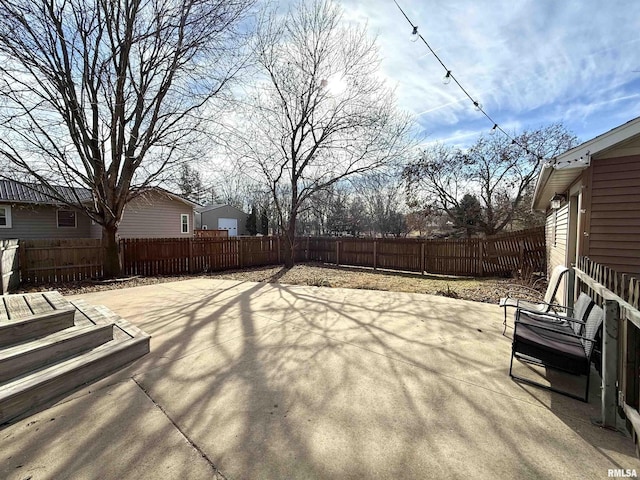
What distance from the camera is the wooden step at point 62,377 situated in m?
2.08

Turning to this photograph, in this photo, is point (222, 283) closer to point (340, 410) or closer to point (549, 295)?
point (340, 410)

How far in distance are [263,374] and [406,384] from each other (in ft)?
4.32

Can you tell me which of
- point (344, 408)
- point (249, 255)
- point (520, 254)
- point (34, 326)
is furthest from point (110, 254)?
point (520, 254)

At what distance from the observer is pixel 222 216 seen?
2881 centimetres

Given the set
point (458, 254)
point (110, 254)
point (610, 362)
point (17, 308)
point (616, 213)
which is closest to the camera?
point (610, 362)

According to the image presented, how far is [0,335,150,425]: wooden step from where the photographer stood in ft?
6.83

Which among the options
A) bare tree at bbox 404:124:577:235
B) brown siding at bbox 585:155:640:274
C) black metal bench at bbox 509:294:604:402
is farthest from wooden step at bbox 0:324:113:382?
bare tree at bbox 404:124:577:235

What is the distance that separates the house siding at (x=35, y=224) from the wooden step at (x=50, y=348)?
11745 millimetres

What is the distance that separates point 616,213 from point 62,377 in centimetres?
639

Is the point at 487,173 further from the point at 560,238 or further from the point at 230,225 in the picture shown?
the point at 230,225

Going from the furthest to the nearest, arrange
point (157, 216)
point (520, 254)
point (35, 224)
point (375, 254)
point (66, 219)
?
point (157, 216) < point (66, 219) < point (35, 224) < point (375, 254) < point (520, 254)

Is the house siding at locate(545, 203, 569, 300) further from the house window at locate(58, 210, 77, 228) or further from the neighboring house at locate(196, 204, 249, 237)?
the neighboring house at locate(196, 204, 249, 237)

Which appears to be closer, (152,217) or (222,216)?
(152,217)

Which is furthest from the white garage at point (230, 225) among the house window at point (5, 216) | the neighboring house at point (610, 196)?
the neighboring house at point (610, 196)
